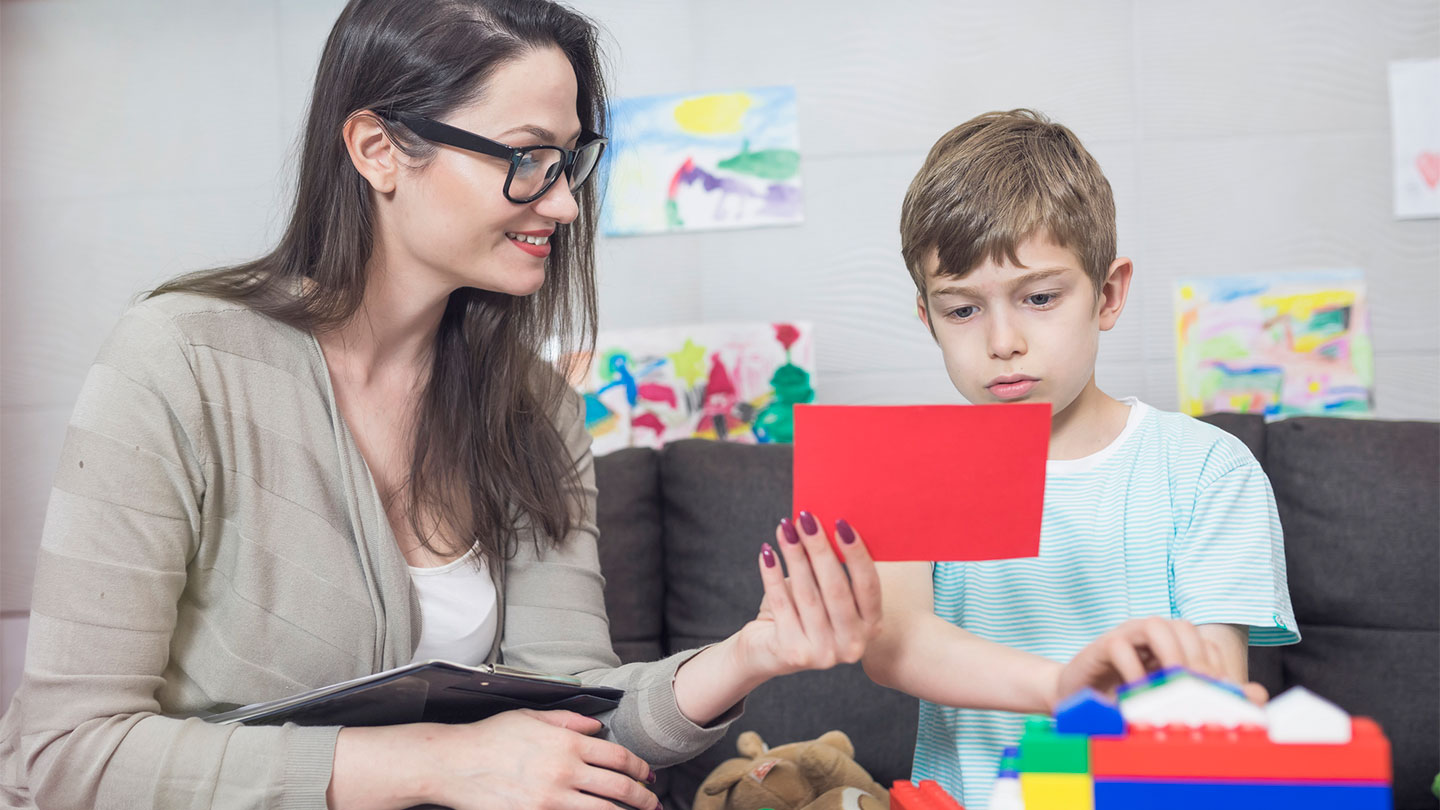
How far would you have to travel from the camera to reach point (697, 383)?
2.30 m

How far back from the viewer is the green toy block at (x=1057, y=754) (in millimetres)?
635

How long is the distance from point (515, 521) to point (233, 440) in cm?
39

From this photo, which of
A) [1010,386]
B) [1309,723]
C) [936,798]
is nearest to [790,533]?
[936,798]

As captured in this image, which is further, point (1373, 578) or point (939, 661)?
point (1373, 578)

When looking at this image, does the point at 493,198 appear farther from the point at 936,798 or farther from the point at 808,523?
the point at 936,798

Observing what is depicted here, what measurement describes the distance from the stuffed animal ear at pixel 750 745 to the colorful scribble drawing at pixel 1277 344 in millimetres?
1171

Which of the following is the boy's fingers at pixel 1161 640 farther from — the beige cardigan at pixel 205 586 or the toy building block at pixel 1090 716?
the beige cardigan at pixel 205 586

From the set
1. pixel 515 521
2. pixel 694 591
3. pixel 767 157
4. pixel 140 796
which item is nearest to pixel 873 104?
pixel 767 157

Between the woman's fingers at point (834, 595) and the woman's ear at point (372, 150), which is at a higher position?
the woman's ear at point (372, 150)

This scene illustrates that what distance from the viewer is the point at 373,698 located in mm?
1079

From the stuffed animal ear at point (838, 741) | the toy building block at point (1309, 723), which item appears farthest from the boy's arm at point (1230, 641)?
the stuffed animal ear at point (838, 741)

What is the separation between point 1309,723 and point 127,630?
1067 mm

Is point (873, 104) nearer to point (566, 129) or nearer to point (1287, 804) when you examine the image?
point (566, 129)

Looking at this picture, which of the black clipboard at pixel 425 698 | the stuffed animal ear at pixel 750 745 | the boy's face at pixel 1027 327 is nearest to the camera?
the black clipboard at pixel 425 698
